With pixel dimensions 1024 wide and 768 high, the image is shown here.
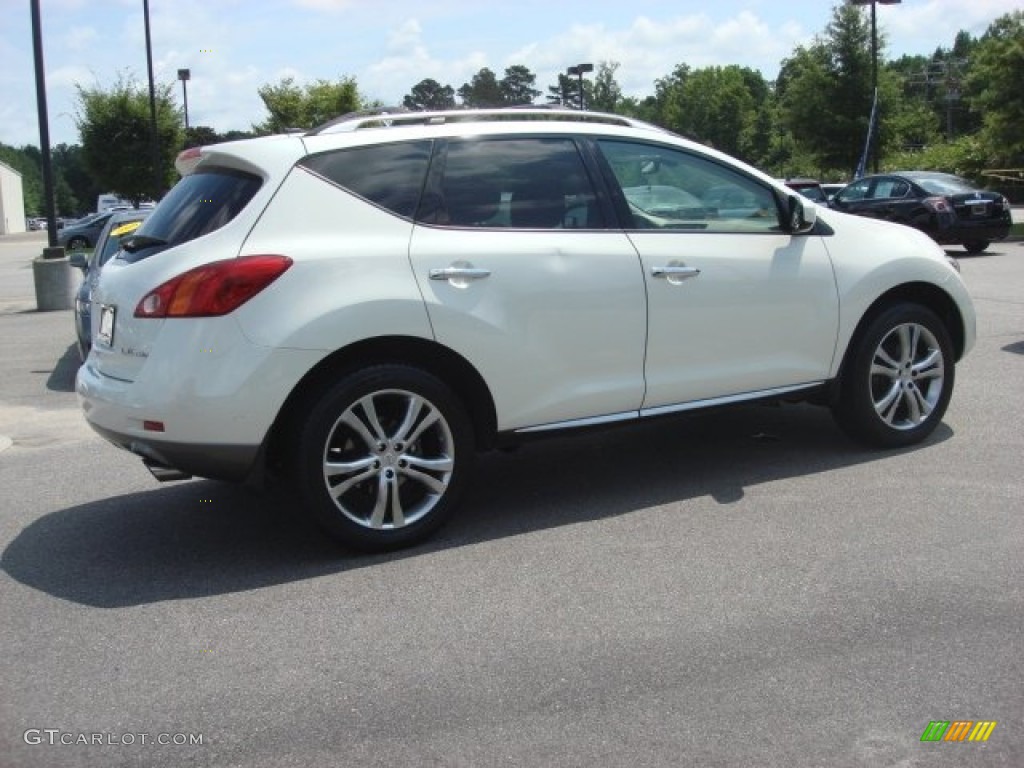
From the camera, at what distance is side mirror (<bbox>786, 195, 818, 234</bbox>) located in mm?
5570

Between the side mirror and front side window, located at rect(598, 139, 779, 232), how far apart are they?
0.24 feet

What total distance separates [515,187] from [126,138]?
117ft

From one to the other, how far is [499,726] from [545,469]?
2900 millimetres

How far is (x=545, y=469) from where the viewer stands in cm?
605

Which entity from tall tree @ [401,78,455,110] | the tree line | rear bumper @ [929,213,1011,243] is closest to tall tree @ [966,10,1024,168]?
the tree line

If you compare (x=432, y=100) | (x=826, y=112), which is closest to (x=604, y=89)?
(x=826, y=112)

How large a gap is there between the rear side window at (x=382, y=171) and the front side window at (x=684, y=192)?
97 cm

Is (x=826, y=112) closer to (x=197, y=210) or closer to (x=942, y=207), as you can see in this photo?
(x=942, y=207)

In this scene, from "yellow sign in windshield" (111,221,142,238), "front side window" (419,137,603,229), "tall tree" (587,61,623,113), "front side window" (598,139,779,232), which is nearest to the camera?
"front side window" (419,137,603,229)

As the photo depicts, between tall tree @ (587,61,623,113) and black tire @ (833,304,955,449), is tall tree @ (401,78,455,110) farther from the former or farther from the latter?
tall tree @ (587,61,623,113)

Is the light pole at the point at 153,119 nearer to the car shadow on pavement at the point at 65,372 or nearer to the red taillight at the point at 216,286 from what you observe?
the car shadow on pavement at the point at 65,372

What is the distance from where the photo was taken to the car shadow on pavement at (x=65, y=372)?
9.40 meters

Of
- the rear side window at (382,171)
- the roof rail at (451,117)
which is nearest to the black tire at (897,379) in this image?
the roof rail at (451,117)

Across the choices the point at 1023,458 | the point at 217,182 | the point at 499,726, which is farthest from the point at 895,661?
the point at 217,182
